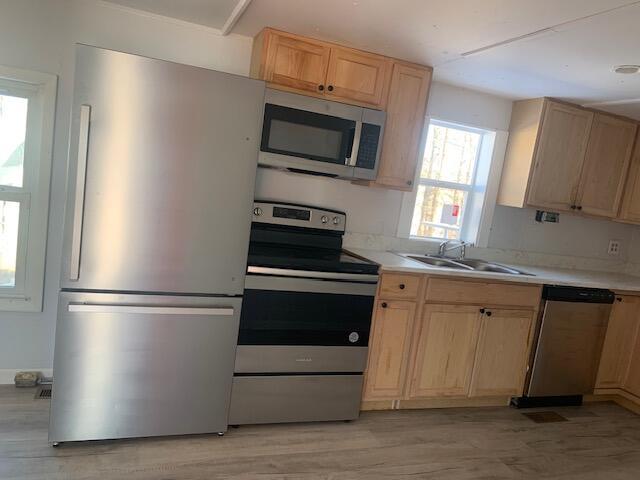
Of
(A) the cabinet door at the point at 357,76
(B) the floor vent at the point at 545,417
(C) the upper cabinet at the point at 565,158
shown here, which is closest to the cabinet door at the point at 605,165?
(C) the upper cabinet at the point at 565,158

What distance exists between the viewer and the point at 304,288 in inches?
95.0

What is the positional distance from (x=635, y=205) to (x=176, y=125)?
351cm

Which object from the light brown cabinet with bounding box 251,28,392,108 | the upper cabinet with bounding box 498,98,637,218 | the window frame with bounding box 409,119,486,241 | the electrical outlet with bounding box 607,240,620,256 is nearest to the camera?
the light brown cabinet with bounding box 251,28,392,108

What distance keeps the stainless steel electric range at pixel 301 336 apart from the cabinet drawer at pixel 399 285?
12 cm

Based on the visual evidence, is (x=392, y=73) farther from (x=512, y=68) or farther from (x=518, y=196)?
(x=518, y=196)

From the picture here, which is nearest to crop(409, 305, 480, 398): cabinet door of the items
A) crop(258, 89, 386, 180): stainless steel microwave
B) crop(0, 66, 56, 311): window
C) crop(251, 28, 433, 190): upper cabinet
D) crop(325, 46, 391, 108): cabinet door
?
crop(251, 28, 433, 190): upper cabinet

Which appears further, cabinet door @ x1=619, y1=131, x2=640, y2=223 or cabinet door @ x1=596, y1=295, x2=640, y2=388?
cabinet door @ x1=619, y1=131, x2=640, y2=223

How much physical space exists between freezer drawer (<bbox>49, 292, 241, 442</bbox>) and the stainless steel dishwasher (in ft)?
6.83

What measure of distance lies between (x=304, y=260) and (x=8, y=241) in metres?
1.71

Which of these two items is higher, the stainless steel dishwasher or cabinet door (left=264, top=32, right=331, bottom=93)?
cabinet door (left=264, top=32, right=331, bottom=93)

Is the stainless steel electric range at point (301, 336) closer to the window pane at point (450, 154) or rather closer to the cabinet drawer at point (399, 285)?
the cabinet drawer at point (399, 285)

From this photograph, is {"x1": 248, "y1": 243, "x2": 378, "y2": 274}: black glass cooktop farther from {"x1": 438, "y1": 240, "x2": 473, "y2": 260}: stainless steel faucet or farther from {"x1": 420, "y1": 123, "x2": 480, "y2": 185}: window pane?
{"x1": 420, "y1": 123, "x2": 480, "y2": 185}: window pane

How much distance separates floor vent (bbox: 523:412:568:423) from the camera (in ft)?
9.94

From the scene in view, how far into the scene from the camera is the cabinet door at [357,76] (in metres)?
2.67
